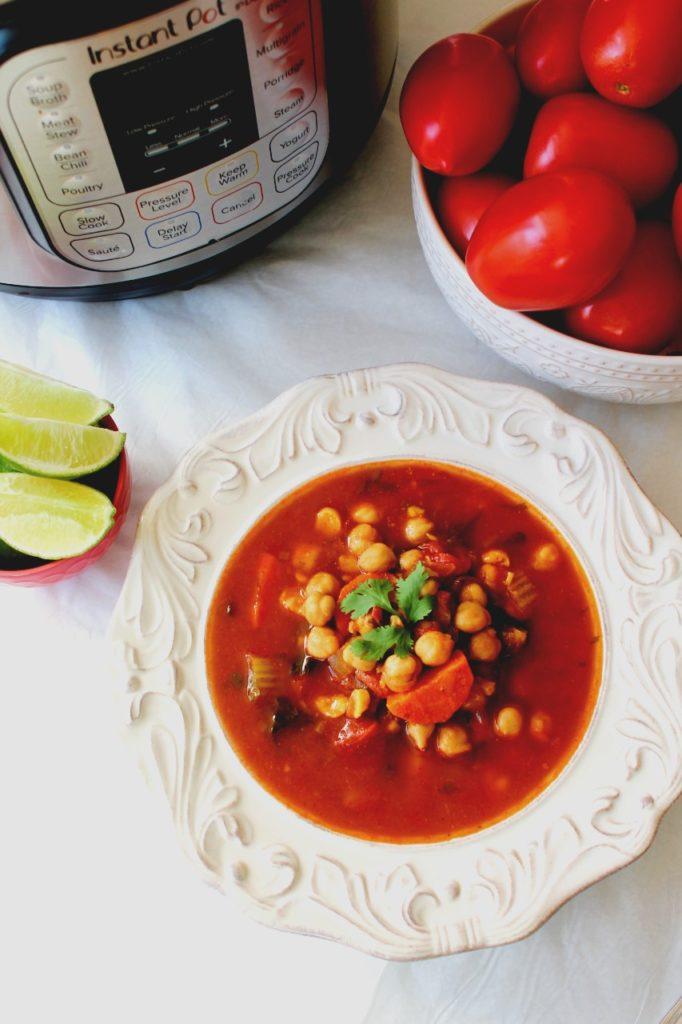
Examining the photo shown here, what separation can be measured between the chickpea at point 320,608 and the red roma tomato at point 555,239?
337 millimetres

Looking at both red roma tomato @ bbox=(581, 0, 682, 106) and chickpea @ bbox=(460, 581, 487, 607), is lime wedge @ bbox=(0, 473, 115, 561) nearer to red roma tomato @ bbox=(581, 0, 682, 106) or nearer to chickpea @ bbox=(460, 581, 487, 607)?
chickpea @ bbox=(460, 581, 487, 607)

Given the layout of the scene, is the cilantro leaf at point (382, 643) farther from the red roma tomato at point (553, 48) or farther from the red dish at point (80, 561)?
the red roma tomato at point (553, 48)

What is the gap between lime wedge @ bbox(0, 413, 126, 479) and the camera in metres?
0.90

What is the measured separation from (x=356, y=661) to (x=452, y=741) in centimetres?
12

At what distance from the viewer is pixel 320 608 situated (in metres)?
0.93

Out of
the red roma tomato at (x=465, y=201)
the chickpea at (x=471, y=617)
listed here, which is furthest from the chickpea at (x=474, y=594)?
the red roma tomato at (x=465, y=201)

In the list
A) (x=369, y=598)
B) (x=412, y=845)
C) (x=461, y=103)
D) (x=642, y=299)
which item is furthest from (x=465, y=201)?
(x=412, y=845)

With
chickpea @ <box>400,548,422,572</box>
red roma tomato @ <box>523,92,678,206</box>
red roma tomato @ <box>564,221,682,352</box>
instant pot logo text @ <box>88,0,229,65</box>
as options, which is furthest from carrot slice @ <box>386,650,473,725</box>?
instant pot logo text @ <box>88,0,229,65</box>

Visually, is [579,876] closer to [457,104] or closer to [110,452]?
[110,452]

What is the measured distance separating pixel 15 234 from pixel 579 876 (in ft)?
2.63

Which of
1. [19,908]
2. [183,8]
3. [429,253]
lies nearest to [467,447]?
[429,253]

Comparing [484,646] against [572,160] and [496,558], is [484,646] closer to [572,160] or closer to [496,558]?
[496,558]

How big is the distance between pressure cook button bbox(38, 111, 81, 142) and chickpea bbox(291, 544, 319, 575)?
1.44 feet

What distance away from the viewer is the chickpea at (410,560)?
0.94m
